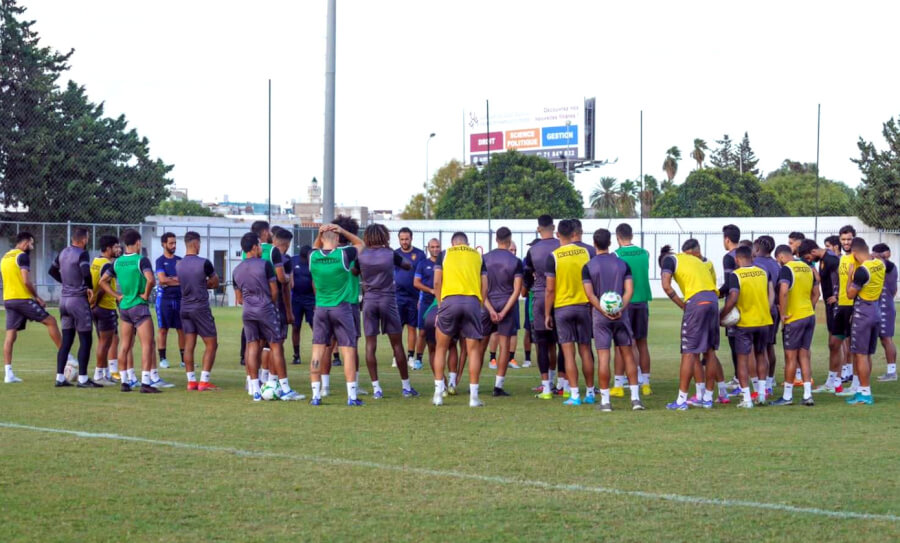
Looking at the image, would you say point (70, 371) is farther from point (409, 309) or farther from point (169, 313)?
point (409, 309)

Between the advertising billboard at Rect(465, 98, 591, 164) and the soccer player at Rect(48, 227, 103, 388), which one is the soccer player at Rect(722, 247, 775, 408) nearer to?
the soccer player at Rect(48, 227, 103, 388)

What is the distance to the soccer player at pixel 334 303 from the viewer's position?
11.8m

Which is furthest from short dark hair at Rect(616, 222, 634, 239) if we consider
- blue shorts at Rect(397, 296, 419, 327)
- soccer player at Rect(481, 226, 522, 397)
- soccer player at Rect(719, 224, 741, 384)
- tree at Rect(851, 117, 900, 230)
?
tree at Rect(851, 117, 900, 230)

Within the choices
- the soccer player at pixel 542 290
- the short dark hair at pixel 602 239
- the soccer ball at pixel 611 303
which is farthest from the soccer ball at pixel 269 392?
the short dark hair at pixel 602 239

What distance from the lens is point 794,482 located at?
759 cm

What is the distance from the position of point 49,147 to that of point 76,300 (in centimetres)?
3818

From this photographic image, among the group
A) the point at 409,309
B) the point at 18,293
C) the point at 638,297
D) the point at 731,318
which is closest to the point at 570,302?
the point at 638,297

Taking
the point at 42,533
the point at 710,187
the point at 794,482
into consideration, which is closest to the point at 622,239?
the point at 794,482

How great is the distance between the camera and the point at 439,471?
8086 millimetres

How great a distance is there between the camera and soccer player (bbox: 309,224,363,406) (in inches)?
466

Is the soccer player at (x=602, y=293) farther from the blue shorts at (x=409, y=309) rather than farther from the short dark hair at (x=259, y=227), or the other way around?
the blue shorts at (x=409, y=309)

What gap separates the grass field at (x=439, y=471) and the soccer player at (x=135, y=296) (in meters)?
0.79

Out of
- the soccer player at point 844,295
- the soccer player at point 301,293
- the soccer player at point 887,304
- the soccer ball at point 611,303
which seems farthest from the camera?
the soccer player at point 301,293

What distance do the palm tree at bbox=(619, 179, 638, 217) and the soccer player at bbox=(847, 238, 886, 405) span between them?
8728 cm
